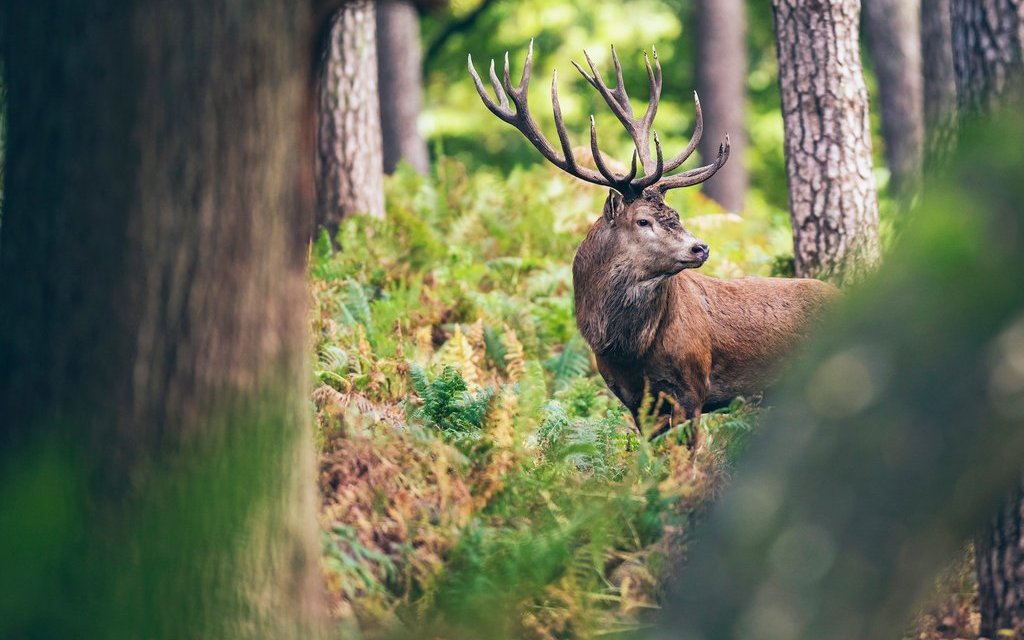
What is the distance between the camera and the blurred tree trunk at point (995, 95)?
501 centimetres

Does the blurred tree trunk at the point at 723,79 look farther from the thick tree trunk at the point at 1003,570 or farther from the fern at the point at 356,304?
the thick tree trunk at the point at 1003,570

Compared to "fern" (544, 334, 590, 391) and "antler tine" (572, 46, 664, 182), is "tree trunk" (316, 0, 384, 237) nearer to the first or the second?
"fern" (544, 334, 590, 391)

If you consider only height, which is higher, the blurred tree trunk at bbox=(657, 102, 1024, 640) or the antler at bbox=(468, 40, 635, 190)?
→ the antler at bbox=(468, 40, 635, 190)

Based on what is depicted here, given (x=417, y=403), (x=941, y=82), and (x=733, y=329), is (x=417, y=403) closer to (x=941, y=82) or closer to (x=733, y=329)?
(x=733, y=329)

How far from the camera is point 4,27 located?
3.75 metres

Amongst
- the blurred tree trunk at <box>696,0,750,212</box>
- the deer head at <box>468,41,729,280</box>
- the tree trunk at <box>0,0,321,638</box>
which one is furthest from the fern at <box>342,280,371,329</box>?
the blurred tree trunk at <box>696,0,750,212</box>

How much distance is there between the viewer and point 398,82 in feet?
59.4

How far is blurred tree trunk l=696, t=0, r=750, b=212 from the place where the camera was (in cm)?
1861

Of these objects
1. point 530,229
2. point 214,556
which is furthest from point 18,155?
point 530,229

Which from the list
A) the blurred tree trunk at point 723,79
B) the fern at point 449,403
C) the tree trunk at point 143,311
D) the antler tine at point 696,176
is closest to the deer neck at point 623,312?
the antler tine at point 696,176

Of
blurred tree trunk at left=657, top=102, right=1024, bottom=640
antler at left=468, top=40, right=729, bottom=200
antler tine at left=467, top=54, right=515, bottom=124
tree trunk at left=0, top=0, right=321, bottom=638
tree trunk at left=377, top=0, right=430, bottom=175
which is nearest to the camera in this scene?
blurred tree trunk at left=657, top=102, right=1024, bottom=640

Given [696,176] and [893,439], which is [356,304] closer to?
[696,176]

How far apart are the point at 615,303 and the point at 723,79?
38.9 ft

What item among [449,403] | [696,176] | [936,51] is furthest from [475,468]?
[936,51]
